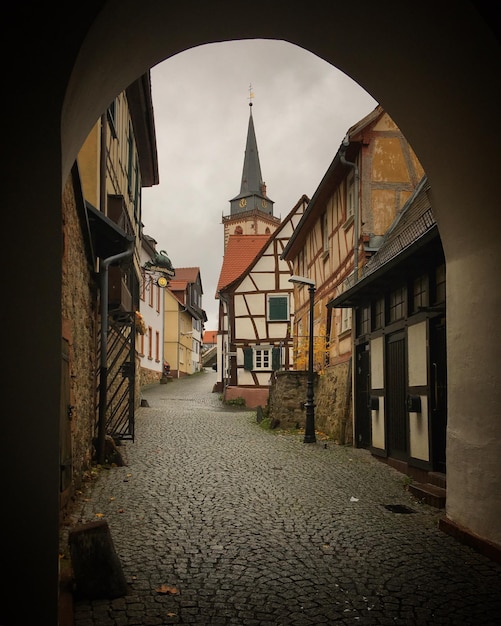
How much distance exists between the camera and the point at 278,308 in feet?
86.2

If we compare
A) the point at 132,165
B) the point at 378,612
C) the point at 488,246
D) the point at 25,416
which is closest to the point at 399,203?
the point at 132,165

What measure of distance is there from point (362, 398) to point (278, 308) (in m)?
14.4

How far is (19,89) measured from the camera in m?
2.72

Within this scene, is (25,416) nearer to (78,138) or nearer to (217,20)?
(78,138)

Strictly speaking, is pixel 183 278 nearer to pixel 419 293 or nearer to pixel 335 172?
pixel 335 172

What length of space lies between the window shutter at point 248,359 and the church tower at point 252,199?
47.8 m

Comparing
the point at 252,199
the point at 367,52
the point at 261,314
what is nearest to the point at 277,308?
the point at 261,314

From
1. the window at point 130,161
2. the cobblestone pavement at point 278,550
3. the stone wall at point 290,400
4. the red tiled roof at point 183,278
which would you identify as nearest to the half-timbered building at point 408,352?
the cobblestone pavement at point 278,550

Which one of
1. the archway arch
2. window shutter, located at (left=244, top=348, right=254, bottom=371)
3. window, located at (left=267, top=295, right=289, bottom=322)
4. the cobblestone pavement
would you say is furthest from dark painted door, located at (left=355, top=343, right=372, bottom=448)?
window, located at (left=267, top=295, right=289, bottom=322)

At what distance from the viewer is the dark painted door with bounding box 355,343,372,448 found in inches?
461

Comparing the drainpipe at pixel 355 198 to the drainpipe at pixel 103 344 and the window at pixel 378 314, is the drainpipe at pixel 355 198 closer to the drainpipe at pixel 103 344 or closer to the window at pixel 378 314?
the window at pixel 378 314

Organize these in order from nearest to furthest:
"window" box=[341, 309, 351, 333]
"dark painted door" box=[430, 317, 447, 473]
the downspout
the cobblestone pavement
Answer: the cobblestone pavement
"dark painted door" box=[430, 317, 447, 473]
the downspout
"window" box=[341, 309, 351, 333]

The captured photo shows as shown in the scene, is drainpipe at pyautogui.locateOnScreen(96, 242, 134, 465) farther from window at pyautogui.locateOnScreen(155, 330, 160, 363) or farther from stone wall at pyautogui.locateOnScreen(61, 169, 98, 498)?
window at pyautogui.locateOnScreen(155, 330, 160, 363)

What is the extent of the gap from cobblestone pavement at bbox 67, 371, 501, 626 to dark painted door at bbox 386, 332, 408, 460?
1.61ft
